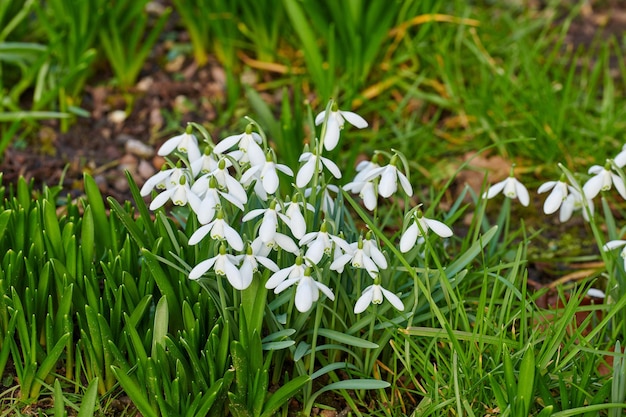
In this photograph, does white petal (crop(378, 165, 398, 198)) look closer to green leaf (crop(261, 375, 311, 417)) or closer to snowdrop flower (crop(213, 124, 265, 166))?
snowdrop flower (crop(213, 124, 265, 166))

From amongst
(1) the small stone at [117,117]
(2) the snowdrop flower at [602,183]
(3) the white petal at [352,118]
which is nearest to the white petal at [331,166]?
(3) the white petal at [352,118]

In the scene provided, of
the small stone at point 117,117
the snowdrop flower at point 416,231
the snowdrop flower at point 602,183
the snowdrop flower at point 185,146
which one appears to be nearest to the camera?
the snowdrop flower at point 416,231

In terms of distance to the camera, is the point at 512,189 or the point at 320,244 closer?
the point at 320,244

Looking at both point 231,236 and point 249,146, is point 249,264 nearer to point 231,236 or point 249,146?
point 231,236

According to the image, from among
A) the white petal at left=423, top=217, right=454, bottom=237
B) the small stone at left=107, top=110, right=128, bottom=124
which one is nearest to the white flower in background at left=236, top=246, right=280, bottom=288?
the white petal at left=423, top=217, right=454, bottom=237

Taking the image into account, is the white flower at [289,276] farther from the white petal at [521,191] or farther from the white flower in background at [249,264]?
the white petal at [521,191]

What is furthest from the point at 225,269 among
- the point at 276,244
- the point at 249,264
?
the point at 276,244
